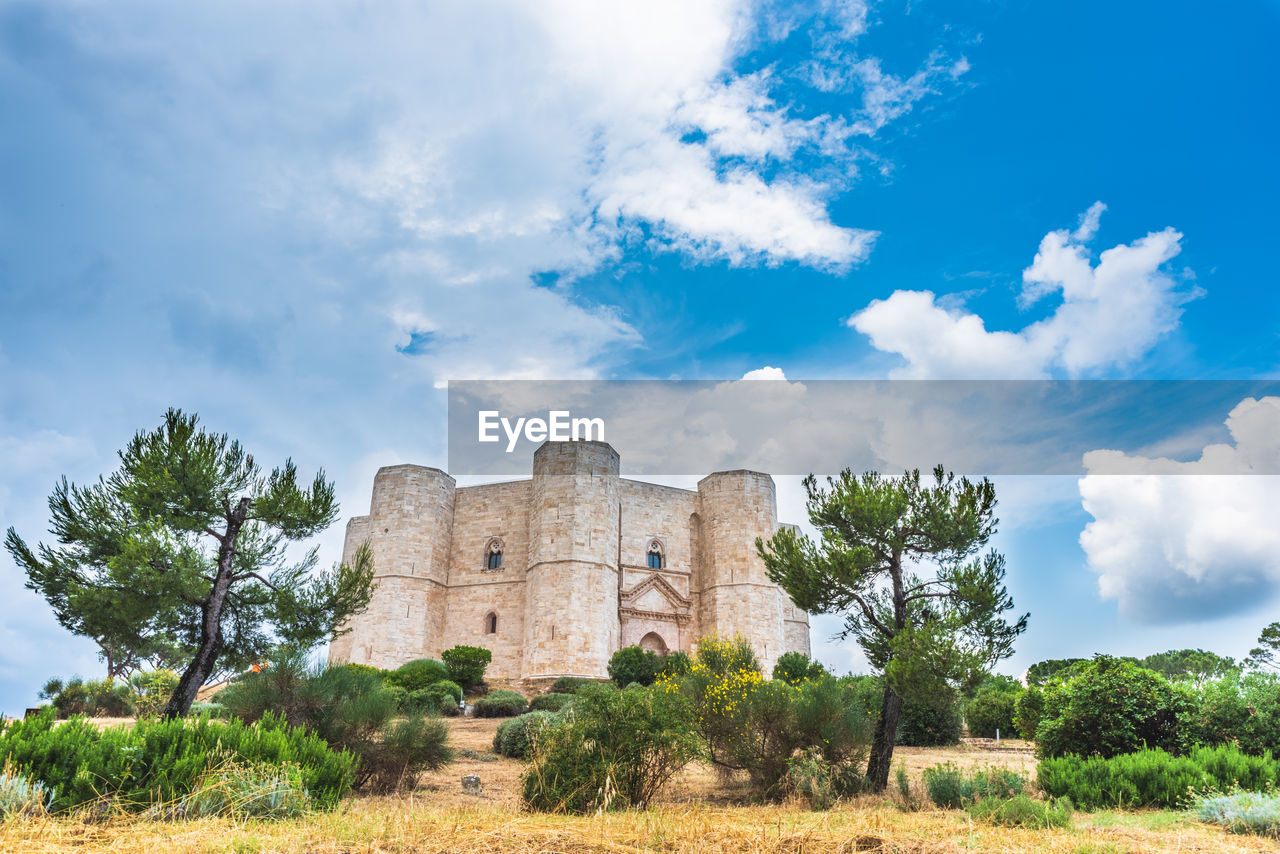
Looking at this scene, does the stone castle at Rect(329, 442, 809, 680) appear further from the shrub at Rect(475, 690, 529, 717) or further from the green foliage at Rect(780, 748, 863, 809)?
the green foliage at Rect(780, 748, 863, 809)

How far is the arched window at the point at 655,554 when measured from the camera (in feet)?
99.8

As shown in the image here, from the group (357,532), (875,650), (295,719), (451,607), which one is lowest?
(295,719)

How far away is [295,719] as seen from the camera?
9930 mm

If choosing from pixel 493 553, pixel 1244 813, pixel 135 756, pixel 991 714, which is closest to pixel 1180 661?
pixel 991 714

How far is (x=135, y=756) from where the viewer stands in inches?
231

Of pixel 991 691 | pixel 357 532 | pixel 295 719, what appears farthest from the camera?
pixel 357 532

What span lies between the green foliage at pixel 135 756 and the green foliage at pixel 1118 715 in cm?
970

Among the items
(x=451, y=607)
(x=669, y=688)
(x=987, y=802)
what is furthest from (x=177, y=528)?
(x=451, y=607)

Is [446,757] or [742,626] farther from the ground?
[742,626]

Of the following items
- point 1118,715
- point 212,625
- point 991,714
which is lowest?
point 991,714

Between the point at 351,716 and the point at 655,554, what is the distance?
21.4m

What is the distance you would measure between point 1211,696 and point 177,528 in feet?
51.4

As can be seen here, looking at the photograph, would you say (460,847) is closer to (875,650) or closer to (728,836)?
(728,836)

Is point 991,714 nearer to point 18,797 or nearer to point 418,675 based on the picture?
point 418,675
